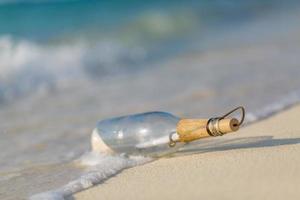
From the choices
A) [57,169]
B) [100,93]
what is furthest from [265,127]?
[100,93]

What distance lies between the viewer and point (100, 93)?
623 cm

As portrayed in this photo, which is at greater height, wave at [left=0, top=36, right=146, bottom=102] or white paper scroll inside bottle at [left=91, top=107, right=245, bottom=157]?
wave at [left=0, top=36, right=146, bottom=102]

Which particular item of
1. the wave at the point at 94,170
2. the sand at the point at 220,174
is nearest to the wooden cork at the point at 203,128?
the sand at the point at 220,174

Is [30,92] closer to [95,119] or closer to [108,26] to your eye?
[95,119]

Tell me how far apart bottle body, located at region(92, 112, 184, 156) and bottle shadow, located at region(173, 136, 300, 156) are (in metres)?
0.11

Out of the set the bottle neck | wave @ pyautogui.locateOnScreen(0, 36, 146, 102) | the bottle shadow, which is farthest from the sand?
wave @ pyautogui.locateOnScreen(0, 36, 146, 102)

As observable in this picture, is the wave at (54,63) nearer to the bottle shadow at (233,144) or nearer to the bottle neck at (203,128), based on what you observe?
the bottle shadow at (233,144)

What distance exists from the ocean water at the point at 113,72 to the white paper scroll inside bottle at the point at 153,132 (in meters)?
0.07

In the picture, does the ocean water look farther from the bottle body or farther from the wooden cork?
the wooden cork

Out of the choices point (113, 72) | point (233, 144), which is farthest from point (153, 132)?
point (113, 72)

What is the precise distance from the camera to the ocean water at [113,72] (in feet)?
12.2

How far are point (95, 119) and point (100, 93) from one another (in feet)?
4.26

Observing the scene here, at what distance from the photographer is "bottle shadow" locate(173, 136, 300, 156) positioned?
3299 mm

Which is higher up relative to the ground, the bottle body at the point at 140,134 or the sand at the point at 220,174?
the bottle body at the point at 140,134
